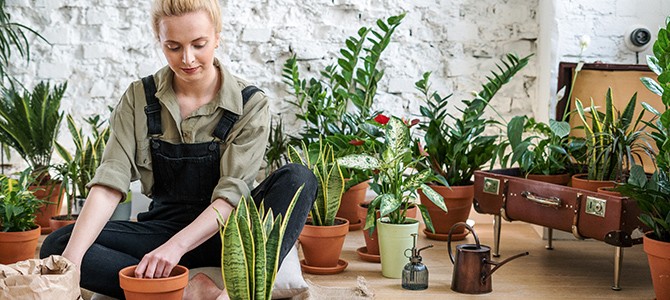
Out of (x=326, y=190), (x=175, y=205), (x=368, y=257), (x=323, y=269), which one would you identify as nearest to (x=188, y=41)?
(x=175, y=205)

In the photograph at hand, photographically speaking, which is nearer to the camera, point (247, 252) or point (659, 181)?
point (247, 252)

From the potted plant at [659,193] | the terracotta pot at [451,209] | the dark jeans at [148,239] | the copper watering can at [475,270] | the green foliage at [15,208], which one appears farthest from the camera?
the terracotta pot at [451,209]

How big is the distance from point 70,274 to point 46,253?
2.21 feet

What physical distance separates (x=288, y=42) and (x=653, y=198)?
236 centimetres

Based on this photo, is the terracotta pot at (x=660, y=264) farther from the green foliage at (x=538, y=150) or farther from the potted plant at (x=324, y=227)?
the potted plant at (x=324, y=227)

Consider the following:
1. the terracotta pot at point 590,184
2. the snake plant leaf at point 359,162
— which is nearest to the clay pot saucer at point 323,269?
the snake plant leaf at point 359,162

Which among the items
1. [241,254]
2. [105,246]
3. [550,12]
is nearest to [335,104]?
[550,12]

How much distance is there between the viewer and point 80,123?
196 inches

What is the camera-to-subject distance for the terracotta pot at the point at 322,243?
3594 millimetres

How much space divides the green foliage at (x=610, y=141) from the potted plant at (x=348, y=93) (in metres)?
1.14

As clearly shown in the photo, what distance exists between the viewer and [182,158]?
117 inches

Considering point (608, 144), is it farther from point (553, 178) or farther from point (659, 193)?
point (659, 193)

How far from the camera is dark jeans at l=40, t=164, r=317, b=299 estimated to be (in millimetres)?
2834

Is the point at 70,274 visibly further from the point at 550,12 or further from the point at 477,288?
the point at 550,12
